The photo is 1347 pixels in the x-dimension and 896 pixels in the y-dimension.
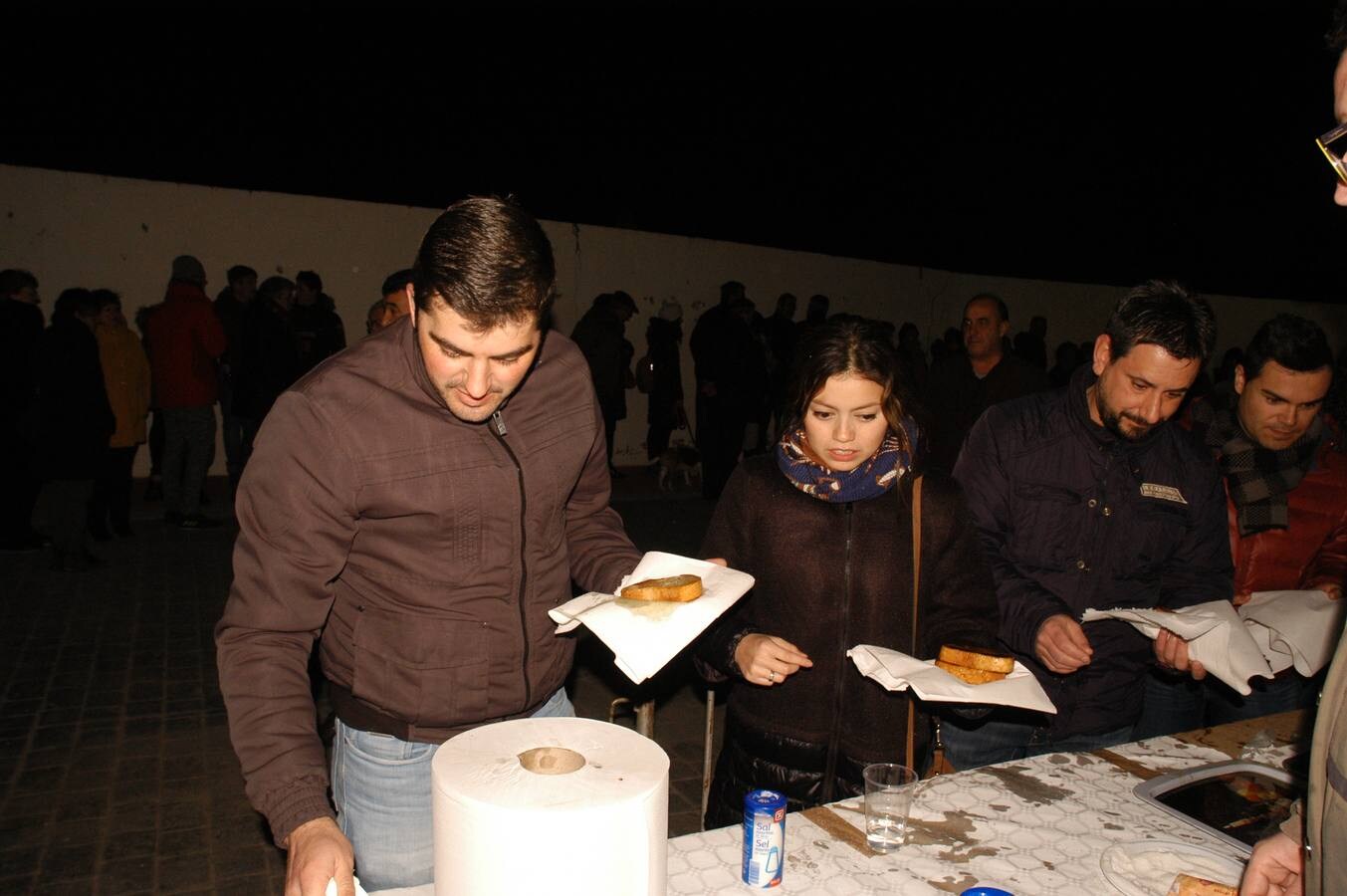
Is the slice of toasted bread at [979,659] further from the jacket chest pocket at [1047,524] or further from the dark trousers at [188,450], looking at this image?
the dark trousers at [188,450]

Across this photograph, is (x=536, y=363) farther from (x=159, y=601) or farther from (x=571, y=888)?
(x=159, y=601)

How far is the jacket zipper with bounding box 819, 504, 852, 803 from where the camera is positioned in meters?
2.32

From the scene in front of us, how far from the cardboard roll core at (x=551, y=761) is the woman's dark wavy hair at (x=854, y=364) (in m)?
1.39

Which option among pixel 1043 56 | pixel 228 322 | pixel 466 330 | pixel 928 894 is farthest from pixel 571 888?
pixel 1043 56

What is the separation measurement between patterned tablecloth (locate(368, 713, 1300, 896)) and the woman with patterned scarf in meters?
0.33

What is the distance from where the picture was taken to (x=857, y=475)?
2.36 metres

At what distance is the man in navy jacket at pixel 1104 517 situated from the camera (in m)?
2.61

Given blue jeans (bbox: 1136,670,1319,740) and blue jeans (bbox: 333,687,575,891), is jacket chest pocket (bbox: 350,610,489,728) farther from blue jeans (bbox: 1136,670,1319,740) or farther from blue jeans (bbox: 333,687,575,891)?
blue jeans (bbox: 1136,670,1319,740)

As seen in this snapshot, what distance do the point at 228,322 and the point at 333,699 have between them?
781 cm

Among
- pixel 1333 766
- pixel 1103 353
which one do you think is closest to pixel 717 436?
pixel 1103 353

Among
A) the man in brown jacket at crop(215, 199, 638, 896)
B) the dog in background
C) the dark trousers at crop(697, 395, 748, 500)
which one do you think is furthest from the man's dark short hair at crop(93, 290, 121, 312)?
the man in brown jacket at crop(215, 199, 638, 896)

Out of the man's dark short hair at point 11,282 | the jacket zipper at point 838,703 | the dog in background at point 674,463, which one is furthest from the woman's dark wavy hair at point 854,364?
the dog in background at point 674,463

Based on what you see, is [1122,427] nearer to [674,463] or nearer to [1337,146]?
[1337,146]

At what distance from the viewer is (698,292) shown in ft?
41.5
